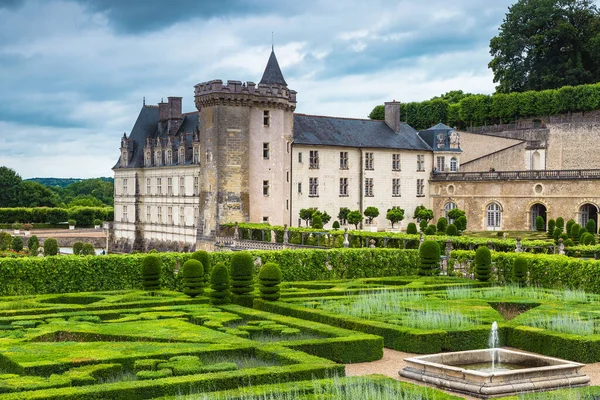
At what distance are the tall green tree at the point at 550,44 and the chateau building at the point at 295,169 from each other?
353 inches

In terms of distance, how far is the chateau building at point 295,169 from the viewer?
151 feet

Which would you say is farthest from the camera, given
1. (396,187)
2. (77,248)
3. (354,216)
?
(396,187)

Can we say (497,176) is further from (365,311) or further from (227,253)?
(365,311)

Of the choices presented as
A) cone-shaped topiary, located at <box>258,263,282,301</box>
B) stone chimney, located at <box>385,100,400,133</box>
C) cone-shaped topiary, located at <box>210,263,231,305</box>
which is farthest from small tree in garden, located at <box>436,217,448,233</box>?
cone-shaped topiary, located at <box>210,263,231,305</box>

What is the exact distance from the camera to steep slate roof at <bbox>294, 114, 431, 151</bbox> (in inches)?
1991

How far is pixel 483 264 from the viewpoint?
1082 inches

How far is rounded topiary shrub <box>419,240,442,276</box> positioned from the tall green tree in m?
42.0

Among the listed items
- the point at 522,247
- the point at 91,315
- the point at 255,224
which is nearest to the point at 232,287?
the point at 91,315

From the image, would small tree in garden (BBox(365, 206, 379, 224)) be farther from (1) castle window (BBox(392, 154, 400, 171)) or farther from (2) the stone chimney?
(2) the stone chimney

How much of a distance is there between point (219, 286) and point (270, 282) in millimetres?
1332

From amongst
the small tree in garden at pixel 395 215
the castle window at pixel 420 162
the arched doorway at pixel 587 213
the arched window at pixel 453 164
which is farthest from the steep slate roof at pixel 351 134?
the arched doorway at pixel 587 213

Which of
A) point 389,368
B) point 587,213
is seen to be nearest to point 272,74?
point 587,213

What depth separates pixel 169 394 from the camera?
12.6 m

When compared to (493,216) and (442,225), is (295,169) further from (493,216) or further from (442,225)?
(493,216)
